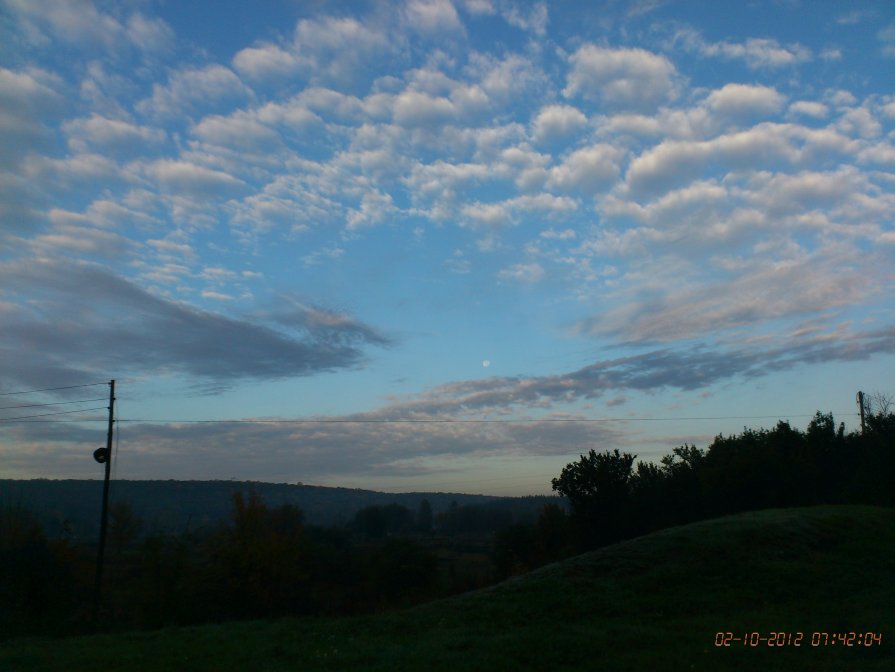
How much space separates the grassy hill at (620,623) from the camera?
13633mm

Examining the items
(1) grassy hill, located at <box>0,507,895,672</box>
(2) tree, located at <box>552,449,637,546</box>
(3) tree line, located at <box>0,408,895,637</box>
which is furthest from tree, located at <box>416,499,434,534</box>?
(1) grassy hill, located at <box>0,507,895,672</box>

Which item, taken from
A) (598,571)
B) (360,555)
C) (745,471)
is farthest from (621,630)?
(360,555)

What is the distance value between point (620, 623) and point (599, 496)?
31.6 meters

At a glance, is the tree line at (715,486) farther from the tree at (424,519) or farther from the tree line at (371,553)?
the tree at (424,519)

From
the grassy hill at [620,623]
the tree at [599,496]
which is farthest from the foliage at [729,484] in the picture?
the grassy hill at [620,623]

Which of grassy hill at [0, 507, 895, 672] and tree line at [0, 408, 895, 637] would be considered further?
tree line at [0, 408, 895, 637]

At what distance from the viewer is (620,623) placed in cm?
1698

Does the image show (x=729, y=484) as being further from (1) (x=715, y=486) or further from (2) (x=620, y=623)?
(2) (x=620, y=623)

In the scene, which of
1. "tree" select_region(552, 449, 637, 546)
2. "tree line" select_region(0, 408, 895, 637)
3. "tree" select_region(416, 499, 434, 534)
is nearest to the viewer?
"tree line" select_region(0, 408, 895, 637)

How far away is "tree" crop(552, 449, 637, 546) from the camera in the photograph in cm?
Result: 4731

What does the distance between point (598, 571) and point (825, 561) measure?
→ 775 centimetres

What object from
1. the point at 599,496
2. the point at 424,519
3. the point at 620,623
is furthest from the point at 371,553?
the point at 424,519

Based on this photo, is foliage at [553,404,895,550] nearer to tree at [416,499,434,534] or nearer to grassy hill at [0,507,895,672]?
grassy hill at [0,507,895,672]

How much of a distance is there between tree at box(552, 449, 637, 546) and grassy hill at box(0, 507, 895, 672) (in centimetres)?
2103
